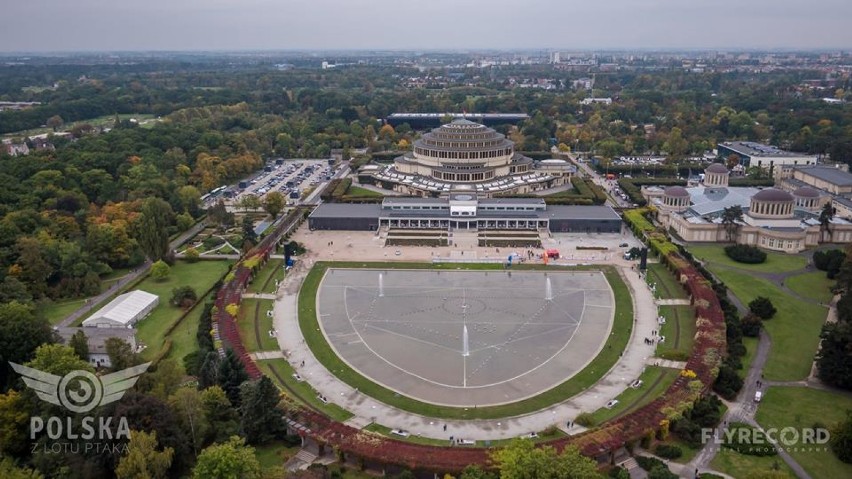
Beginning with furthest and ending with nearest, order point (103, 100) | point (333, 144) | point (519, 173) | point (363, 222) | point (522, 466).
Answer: point (103, 100) → point (333, 144) → point (519, 173) → point (363, 222) → point (522, 466)

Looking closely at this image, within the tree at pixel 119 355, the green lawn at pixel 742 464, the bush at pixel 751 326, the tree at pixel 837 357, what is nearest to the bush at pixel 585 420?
the green lawn at pixel 742 464

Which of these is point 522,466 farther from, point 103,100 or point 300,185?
point 103,100

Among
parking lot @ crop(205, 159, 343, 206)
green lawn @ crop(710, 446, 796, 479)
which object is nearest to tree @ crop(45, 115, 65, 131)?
parking lot @ crop(205, 159, 343, 206)

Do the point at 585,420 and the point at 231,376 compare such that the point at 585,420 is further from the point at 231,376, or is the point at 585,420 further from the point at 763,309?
the point at 763,309

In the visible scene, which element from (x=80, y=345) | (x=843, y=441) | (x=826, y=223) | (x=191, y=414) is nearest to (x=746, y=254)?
(x=826, y=223)

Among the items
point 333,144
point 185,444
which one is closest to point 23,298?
point 185,444

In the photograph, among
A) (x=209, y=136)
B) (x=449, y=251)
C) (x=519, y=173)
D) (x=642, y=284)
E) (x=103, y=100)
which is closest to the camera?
(x=642, y=284)

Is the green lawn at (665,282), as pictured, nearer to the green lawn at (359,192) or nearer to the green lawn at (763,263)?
the green lawn at (763,263)
